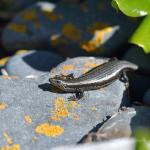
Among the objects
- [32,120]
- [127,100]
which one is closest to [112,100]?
[127,100]

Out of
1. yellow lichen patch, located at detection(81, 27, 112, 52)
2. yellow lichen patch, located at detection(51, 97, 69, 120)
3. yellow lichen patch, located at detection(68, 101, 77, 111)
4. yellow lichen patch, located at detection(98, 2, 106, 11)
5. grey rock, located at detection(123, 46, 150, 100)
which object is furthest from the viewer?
yellow lichen patch, located at detection(98, 2, 106, 11)

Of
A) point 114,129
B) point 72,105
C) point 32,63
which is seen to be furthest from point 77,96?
point 32,63

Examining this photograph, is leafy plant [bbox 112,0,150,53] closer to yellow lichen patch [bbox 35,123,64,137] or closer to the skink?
the skink

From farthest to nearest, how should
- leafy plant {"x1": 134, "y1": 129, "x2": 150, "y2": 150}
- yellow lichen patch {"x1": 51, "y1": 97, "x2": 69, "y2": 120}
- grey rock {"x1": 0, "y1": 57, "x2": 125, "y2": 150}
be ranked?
1. yellow lichen patch {"x1": 51, "y1": 97, "x2": 69, "y2": 120}
2. grey rock {"x1": 0, "y1": 57, "x2": 125, "y2": 150}
3. leafy plant {"x1": 134, "y1": 129, "x2": 150, "y2": 150}

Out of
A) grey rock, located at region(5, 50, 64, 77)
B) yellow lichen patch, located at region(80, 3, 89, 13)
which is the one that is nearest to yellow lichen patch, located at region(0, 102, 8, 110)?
grey rock, located at region(5, 50, 64, 77)

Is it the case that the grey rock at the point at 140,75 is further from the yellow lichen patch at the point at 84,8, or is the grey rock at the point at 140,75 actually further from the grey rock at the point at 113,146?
the grey rock at the point at 113,146

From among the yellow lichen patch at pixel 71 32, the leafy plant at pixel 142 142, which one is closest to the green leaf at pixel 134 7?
the yellow lichen patch at pixel 71 32
